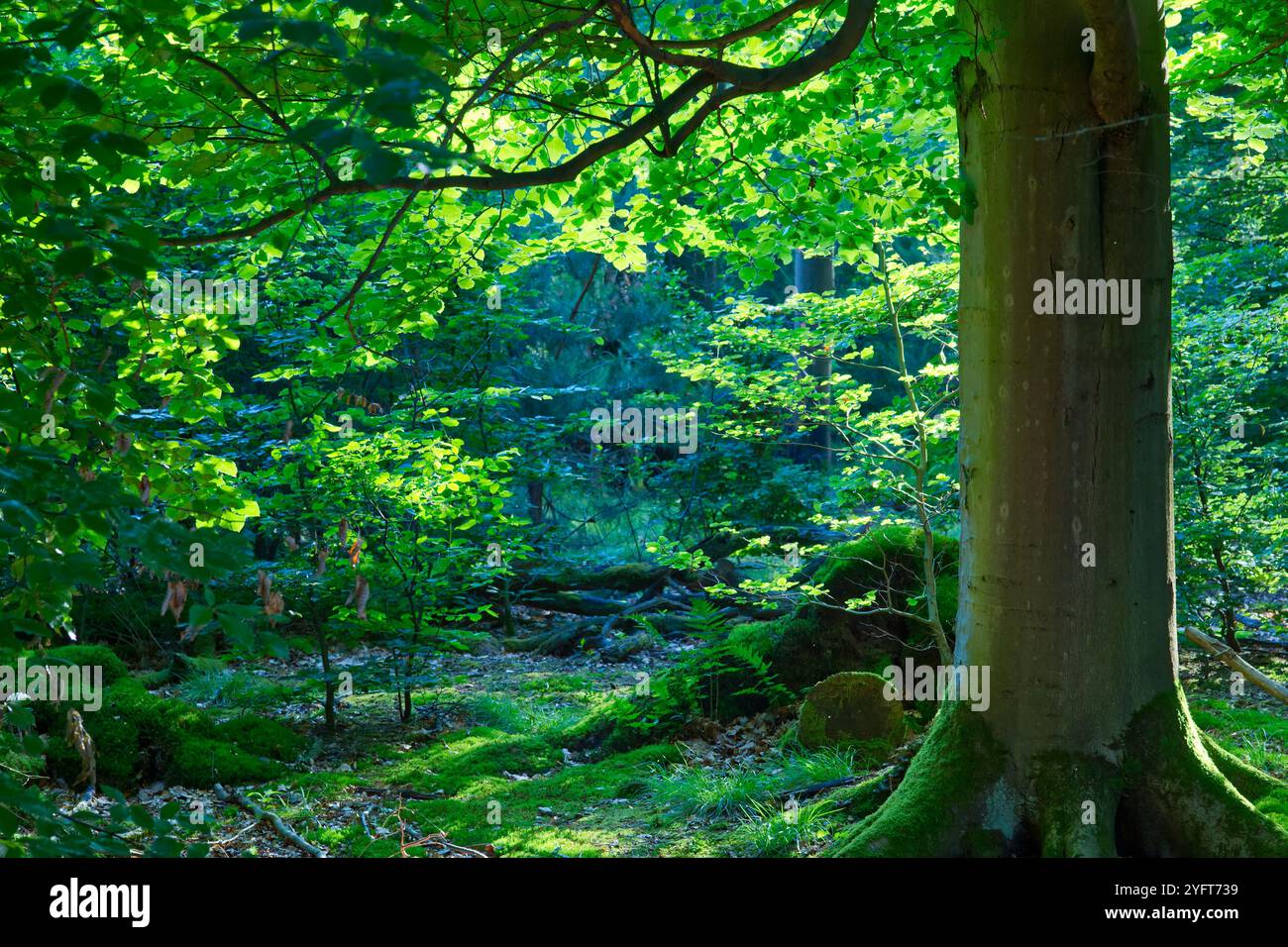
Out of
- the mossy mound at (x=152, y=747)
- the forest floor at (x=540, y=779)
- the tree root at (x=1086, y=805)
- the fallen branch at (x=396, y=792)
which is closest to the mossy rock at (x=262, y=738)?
the mossy mound at (x=152, y=747)

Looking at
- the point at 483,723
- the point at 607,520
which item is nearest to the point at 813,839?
the point at 483,723

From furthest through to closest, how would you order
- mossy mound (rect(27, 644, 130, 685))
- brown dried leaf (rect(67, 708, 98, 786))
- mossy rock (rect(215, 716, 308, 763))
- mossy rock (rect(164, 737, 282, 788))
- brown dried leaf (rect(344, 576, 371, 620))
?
brown dried leaf (rect(344, 576, 371, 620)) → mossy rock (rect(215, 716, 308, 763)) → mossy mound (rect(27, 644, 130, 685)) → mossy rock (rect(164, 737, 282, 788)) → brown dried leaf (rect(67, 708, 98, 786))

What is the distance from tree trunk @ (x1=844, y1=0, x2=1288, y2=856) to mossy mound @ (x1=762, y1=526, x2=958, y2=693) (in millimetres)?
3209

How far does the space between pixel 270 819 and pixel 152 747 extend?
1530 mm

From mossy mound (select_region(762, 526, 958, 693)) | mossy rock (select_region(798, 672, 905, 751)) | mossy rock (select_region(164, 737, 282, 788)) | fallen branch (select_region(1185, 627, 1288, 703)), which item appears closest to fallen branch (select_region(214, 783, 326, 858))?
mossy rock (select_region(164, 737, 282, 788))

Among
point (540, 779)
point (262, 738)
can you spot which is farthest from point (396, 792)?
point (262, 738)

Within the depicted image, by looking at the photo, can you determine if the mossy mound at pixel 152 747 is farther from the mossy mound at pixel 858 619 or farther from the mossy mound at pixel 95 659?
the mossy mound at pixel 858 619

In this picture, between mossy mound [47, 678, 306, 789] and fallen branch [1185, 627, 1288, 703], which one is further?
mossy mound [47, 678, 306, 789]

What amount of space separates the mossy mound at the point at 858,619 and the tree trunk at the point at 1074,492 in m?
3.21

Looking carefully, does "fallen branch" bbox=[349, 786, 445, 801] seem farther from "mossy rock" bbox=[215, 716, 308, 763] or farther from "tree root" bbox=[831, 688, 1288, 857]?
"tree root" bbox=[831, 688, 1288, 857]

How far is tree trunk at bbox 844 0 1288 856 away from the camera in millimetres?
4148

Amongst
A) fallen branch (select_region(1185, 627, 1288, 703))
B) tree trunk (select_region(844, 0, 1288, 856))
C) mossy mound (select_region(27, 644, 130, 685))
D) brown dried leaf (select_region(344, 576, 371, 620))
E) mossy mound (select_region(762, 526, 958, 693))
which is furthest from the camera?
mossy mound (select_region(762, 526, 958, 693))

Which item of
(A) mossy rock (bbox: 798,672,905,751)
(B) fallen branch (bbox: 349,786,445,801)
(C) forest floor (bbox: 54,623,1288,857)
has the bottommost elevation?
(B) fallen branch (bbox: 349,786,445,801)

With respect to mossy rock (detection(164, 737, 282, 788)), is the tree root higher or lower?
higher
